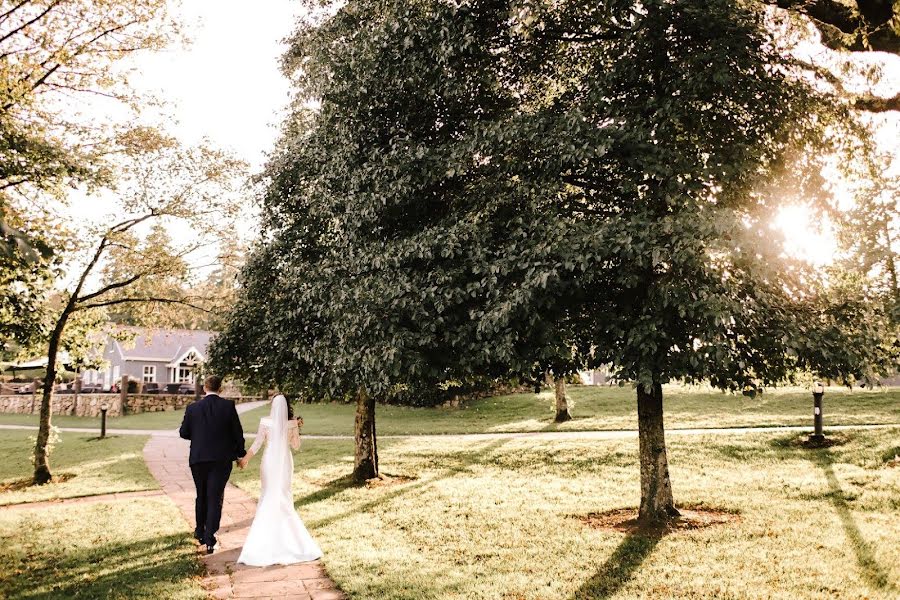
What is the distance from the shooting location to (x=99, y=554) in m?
8.15

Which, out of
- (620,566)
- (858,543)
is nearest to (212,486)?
(620,566)

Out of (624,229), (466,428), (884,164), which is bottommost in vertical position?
(466,428)

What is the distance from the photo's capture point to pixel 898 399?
2266cm

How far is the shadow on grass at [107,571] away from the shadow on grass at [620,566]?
3.84 m

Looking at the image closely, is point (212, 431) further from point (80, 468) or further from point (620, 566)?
point (80, 468)

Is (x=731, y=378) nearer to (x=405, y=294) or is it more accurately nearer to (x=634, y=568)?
(x=634, y=568)

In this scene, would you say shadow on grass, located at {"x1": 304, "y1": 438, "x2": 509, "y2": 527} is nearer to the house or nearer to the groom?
the groom

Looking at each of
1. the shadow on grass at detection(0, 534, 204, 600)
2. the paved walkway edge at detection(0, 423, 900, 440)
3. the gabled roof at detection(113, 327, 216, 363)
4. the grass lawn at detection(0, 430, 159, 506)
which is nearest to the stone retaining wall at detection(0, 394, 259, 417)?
the gabled roof at detection(113, 327, 216, 363)

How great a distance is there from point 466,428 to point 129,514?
50.4ft

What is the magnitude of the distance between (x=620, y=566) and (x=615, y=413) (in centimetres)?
1847

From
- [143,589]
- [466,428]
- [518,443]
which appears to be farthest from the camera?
[466,428]

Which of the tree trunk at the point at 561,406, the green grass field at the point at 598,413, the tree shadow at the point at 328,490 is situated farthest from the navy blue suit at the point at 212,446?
the tree trunk at the point at 561,406

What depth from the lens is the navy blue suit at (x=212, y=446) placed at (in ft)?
26.4

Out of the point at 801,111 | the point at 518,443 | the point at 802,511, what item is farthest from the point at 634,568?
the point at 518,443
